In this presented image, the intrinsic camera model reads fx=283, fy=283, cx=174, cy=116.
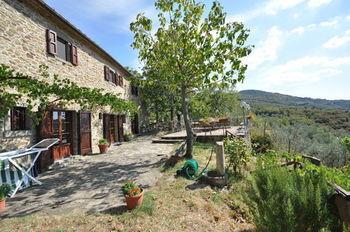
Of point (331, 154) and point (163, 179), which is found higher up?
point (163, 179)


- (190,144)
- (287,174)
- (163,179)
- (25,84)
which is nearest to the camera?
(287,174)

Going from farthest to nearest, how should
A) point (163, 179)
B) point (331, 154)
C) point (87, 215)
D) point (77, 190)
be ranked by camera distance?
point (331, 154) → point (163, 179) → point (77, 190) → point (87, 215)

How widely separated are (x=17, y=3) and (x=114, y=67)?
1000cm

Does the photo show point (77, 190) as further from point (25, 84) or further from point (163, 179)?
point (25, 84)

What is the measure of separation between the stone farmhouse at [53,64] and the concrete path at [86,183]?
1.11 metres

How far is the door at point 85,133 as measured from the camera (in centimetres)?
1298

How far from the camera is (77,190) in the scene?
7785 millimetres

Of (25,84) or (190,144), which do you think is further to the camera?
(190,144)

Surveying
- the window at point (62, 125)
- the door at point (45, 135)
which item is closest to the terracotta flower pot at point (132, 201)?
the door at point (45, 135)

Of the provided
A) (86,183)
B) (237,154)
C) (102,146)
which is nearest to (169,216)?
(86,183)

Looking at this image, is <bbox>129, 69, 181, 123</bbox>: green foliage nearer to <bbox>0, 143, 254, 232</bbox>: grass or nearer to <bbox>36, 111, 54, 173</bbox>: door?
<bbox>36, 111, 54, 173</bbox>: door

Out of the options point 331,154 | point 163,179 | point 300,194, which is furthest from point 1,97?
point 331,154

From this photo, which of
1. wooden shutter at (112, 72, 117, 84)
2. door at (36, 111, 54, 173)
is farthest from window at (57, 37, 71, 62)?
wooden shutter at (112, 72, 117, 84)

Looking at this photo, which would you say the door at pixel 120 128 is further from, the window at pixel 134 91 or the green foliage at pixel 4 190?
the green foliage at pixel 4 190
